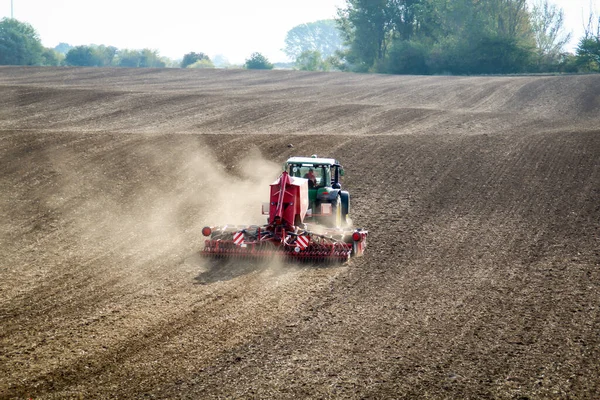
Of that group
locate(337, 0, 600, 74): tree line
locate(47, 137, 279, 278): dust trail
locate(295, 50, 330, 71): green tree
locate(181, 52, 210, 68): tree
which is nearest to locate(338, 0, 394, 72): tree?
locate(337, 0, 600, 74): tree line

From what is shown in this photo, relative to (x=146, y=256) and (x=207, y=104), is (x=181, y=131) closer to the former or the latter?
(x=207, y=104)

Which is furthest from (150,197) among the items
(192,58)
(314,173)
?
(192,58)

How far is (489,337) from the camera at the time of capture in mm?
10766

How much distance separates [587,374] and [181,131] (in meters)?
24.5

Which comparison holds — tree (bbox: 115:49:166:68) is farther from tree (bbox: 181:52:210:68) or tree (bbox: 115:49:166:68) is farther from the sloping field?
the sloping field

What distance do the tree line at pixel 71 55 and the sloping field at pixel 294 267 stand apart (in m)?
43.8

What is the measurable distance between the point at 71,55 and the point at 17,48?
64.1ft

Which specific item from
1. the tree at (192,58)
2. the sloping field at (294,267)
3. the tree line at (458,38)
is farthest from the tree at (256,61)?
the sloping field at (294,267)

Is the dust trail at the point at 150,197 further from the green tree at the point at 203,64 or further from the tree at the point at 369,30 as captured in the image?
the green tree at the point at 203,64

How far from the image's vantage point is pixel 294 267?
49.0ft

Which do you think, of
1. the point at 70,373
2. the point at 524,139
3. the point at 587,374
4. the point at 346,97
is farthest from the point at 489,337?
the point at 346,97

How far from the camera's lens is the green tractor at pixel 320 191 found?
56.4 feet

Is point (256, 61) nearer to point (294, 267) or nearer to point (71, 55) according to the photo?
point (71, 55)

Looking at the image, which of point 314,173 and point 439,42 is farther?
point 439,42
